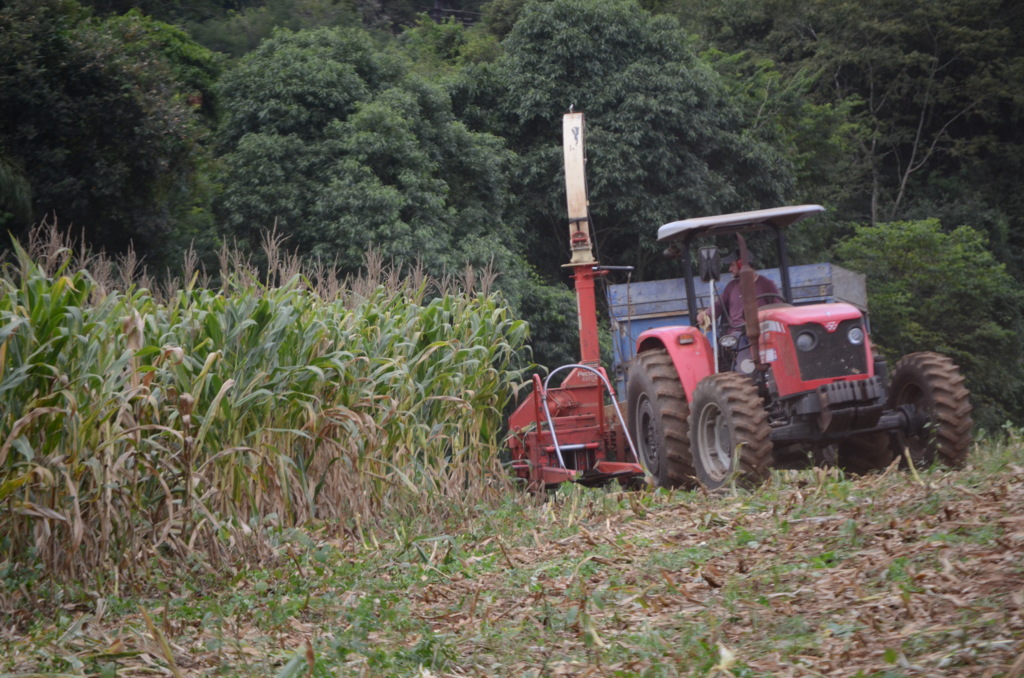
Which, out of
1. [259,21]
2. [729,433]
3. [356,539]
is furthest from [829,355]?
[259,21]

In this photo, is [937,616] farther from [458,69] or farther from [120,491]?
[458,69]

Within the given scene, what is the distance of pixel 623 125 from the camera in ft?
69.8

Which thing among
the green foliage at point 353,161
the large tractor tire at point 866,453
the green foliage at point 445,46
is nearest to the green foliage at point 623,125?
the green foliage at point 353,161

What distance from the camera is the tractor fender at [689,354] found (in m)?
8.86

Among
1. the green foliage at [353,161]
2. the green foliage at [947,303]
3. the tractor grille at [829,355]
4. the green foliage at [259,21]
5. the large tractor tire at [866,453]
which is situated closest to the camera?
the tractor grille at [829,355]

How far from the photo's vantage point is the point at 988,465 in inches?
280

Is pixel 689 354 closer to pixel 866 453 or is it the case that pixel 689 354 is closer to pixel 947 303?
pixel 866 453

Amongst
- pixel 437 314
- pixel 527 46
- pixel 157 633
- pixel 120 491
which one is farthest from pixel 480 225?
pixel 157 633

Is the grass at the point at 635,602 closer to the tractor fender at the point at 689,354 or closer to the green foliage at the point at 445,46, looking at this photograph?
the tractor fender at the point at 689,354

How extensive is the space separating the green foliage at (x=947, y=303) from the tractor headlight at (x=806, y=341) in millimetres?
15605

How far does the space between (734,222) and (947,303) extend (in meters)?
16.5

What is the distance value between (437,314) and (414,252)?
23.8 feet

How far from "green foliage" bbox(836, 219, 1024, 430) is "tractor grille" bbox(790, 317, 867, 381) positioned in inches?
608

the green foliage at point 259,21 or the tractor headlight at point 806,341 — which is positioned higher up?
the green foliage at point 259,21
